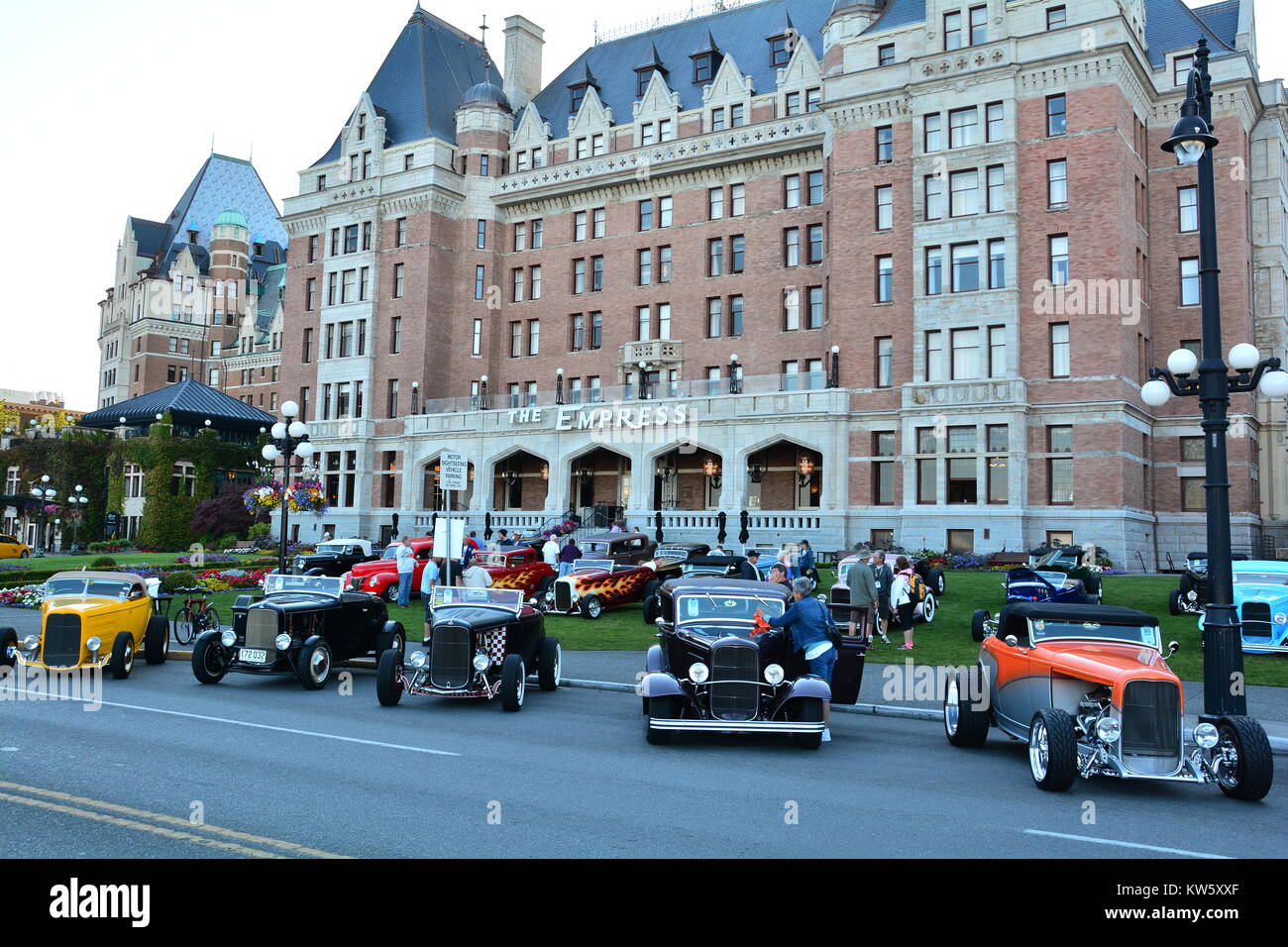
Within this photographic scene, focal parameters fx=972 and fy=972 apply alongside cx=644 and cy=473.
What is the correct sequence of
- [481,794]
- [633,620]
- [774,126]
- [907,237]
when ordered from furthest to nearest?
[774,126]
[907,237]
[633,620]
[481,794]

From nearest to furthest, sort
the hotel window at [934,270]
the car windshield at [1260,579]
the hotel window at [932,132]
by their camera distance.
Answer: the car windshield at [1260,579]
the hotel window at [934,270]
the hotel window at [932,132]

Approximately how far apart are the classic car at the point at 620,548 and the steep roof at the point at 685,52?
30.5 m

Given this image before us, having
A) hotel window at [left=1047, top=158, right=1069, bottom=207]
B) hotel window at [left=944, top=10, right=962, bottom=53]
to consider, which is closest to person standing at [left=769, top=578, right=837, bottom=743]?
hotel window at [left=1047, top=158, right=1069, bottom=207]

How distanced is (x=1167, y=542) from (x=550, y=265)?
3354cm

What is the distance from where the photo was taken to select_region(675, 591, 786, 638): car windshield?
11945mm

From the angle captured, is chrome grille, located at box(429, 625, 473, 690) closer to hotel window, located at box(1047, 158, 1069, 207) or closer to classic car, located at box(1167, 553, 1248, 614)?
classic car, located at box(1167, 553, 1248, 614)

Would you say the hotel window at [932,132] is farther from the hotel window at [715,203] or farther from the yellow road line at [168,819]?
the yellow road line at [168,819]

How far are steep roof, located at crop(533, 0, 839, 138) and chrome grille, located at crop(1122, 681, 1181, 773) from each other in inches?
1786

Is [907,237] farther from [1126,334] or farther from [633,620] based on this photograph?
[633,620]

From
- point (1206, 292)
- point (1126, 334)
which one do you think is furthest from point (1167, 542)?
point (1206, 292)

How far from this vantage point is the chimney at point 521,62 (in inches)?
2381

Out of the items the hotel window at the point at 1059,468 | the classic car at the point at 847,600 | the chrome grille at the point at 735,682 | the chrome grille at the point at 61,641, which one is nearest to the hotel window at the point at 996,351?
the hotel window at the point at 1059,468

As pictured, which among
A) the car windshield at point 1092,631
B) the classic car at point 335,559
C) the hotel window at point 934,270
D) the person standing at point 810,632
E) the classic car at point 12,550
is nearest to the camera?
the car windshield at point 1092,631
